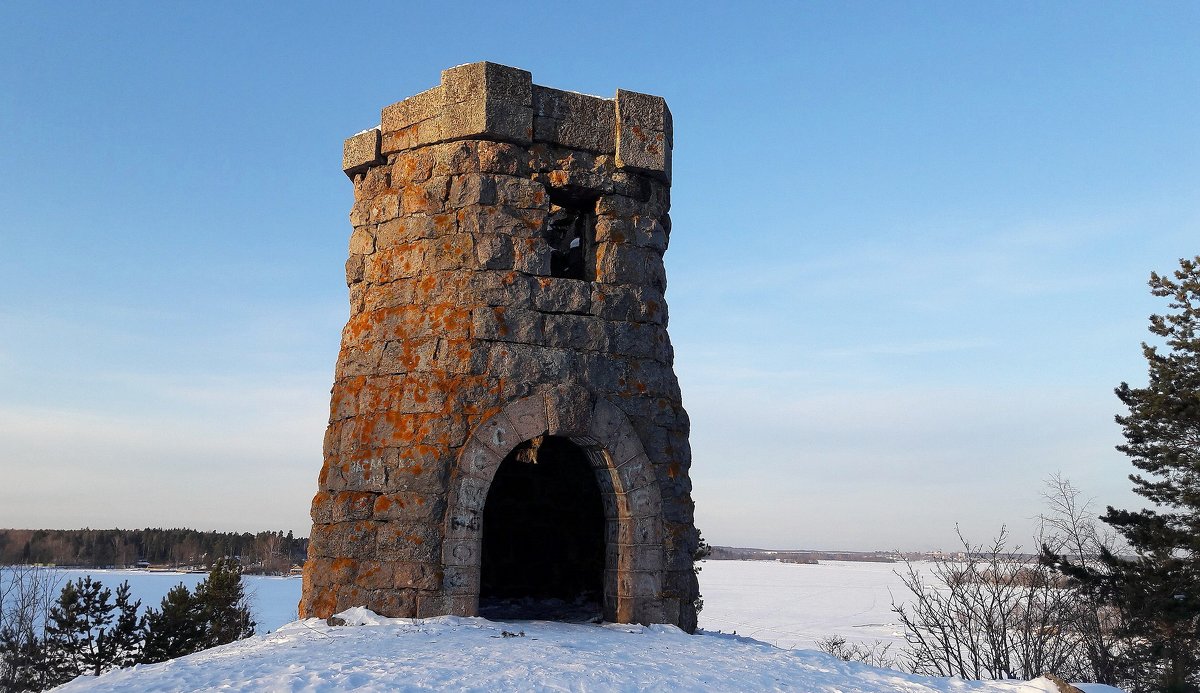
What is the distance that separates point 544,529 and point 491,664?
4610mm

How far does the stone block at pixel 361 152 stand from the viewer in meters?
7.63

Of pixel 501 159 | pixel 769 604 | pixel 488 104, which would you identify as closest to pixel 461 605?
pixel 501 159

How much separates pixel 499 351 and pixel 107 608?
15298 millimetres

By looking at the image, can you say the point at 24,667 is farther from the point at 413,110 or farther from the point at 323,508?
the point at 413,110

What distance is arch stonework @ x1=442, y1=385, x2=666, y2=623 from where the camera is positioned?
6512 mm

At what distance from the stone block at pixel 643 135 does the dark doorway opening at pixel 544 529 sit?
2977 mm

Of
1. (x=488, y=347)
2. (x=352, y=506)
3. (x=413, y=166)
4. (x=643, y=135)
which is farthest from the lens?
(x=643, y=135)

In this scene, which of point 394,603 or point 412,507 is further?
point 412,507

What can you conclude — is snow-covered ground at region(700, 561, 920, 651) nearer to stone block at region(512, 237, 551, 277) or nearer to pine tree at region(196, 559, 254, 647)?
pine tree at region(196, 559, 254, 647)

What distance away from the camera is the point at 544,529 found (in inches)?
371

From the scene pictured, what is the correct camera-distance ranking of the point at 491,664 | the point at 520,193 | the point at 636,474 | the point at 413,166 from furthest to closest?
1. the point at 413,166
2. the point at 520,193
3. the point at 636,474
4. the point at 491,664

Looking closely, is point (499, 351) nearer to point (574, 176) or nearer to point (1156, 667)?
point (574, 176)

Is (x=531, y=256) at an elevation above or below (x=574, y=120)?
below

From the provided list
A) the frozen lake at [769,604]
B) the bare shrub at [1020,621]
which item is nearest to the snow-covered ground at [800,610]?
the frozen lake at [769,604]
